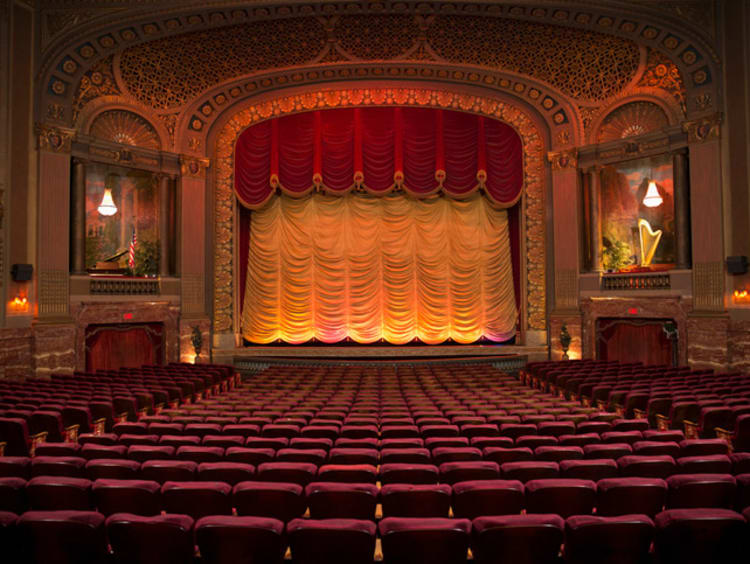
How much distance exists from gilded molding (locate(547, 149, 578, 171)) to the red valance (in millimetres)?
1357

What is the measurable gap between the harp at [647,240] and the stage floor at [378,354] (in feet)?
11.6

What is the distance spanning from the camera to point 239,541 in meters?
2.35

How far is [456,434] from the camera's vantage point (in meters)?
5.12

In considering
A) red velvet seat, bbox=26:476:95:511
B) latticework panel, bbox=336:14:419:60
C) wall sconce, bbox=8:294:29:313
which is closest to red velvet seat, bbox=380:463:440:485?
red velvet seat, bbox=26:476:95:511

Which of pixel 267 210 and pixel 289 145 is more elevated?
pixel 289 145

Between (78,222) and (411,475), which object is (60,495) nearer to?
(411,475)

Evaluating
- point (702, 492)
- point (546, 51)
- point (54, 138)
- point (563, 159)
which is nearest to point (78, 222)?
point (54, 138)

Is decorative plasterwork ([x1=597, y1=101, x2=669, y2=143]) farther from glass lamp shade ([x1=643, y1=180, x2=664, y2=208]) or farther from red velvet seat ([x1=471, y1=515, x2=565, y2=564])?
red velvet seat ([x1=471, y1=515, x2=565, y2=564])

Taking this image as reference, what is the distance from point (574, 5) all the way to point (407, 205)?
24.0ft

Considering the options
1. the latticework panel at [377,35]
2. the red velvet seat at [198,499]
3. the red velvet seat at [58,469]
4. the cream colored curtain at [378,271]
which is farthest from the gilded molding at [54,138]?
the red velvet seat at [198,499]

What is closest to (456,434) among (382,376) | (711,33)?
(382,376)

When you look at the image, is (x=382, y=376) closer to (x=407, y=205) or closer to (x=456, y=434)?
(x=456, y=434)

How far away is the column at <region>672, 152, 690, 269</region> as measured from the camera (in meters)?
13.0

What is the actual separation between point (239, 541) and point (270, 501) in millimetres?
532
